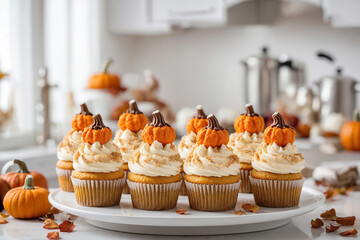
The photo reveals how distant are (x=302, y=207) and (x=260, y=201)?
11cm

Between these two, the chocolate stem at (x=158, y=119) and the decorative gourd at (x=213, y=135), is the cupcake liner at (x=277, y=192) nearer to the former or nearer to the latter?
the decorative gourd at (x=213, y=135)

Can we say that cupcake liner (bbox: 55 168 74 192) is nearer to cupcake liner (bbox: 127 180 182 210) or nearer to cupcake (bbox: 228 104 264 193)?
cupcake liner (bbox: 127 180 182 210)

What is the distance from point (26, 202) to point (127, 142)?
1.04 ft

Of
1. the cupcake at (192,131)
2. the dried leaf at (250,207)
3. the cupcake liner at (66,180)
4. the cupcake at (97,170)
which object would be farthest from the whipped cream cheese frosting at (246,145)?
the cupcake liner at (66,180)

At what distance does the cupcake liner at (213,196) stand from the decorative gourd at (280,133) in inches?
5.7

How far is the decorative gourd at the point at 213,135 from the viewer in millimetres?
1344

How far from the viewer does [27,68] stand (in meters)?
3.23

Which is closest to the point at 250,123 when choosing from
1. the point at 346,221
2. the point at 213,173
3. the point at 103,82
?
the point at 213,173

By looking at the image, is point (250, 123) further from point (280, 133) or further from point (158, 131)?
point (158, 131)

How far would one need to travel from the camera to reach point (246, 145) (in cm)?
154

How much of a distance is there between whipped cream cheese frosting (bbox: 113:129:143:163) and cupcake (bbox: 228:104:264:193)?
262 mm

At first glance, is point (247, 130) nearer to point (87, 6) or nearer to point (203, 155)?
point (203, 155)

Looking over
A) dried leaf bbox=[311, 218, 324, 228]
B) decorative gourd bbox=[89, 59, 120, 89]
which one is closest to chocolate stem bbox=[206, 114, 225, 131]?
dried leaf bbox=[311, 218, 324, 228]

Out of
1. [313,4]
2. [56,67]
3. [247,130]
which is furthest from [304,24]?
[247,130]
